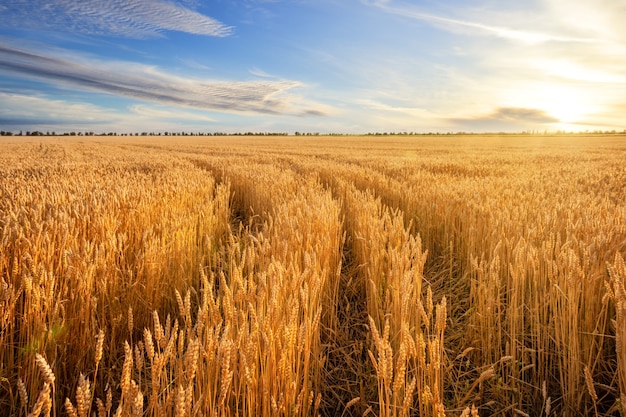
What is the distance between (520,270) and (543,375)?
2.21 feet

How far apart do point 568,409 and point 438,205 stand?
3224 mm

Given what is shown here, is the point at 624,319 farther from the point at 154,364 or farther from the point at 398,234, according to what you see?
the point at 154,364

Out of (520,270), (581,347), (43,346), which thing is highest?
(520,270)

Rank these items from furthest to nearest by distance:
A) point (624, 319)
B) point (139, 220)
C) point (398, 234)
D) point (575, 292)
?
point (139, 220) → point (398, 234) → point (575, 292) → point (624, 319)

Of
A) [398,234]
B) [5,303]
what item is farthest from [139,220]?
[398,234]

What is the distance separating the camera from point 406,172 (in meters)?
8.90

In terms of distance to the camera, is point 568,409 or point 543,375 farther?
point 543,375

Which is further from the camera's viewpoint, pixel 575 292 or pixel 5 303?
pixel 575 292

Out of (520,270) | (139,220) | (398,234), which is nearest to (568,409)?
(520,270)

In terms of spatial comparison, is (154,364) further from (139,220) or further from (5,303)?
(139,220)

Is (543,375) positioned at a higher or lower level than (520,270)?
lower

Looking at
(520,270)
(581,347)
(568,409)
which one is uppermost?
(520,270)

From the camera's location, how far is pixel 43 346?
1.96m

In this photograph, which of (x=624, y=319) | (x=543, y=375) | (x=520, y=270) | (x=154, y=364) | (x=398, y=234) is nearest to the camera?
(x=154, y=364)
